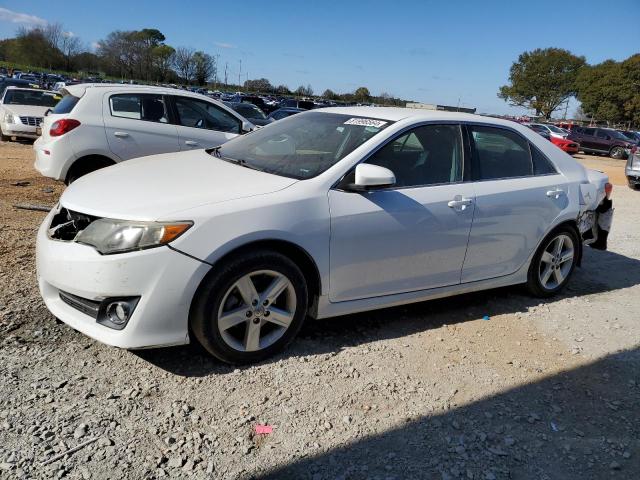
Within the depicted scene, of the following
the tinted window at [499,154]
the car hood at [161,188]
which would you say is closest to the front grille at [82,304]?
the car hood at [161,188]

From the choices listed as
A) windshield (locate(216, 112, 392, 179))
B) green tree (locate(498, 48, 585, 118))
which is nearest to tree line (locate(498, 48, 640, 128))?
green tree (locate(498, 48, 585, 118))

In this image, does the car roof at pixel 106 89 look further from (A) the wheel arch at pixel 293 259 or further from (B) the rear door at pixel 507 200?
(A) the wheel arch at pixel 293 259

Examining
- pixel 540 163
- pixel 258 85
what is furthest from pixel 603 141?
pixel 258 85

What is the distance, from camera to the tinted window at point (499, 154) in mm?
4285

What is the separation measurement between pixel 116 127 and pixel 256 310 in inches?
187

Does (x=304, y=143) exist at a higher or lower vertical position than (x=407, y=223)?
higher

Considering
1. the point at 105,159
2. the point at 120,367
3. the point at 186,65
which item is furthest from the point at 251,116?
the point at 186,65

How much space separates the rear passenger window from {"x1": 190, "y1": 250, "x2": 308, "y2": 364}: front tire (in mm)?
Answer: 4820

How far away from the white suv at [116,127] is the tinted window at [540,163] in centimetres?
444

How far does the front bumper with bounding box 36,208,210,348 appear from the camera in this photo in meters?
2.86

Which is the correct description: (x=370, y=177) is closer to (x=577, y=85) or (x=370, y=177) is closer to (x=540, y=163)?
(x=540, y=163)

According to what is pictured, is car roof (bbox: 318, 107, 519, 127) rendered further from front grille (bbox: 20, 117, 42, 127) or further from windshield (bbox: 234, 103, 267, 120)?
windshield (bbox: 234, 103, 267, 120)

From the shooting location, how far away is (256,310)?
10.6ft

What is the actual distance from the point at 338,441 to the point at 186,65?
105325 mm
